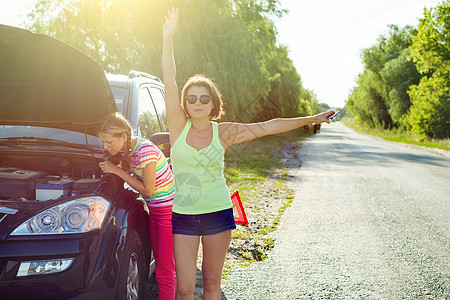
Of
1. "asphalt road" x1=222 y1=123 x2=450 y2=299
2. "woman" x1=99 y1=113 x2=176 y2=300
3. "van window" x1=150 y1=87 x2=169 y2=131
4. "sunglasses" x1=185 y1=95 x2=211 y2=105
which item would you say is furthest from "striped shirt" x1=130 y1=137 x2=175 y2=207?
"van window" x1=150 y1=87 x2=169 y2=131

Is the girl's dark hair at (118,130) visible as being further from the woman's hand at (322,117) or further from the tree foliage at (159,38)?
the tree foliage at (159,38)

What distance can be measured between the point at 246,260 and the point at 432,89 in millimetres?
34315

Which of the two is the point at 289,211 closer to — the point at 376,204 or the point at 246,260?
the point at 376,204

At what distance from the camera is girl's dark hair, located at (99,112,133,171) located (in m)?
3.01

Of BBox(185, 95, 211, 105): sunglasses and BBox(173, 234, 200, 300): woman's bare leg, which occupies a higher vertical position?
BBox(185, 95, 211, 105): sunglasses

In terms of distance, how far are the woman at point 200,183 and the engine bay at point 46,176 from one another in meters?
0.60

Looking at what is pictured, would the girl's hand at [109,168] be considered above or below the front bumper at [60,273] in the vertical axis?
above

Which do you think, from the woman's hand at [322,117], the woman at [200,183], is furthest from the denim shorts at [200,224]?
the woman's hand at [322,117]

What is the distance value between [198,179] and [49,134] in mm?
1345

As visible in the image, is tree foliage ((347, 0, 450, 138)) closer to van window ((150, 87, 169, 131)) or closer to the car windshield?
van window ((150, 87, 169, 131))

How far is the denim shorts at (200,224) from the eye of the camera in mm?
2805

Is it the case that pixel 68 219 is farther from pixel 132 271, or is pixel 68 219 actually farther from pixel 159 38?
pixel 159 38

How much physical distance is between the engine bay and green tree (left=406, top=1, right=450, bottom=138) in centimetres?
3383

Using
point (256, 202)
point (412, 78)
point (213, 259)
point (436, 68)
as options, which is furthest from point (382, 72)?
point (213, 259)
